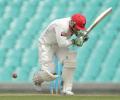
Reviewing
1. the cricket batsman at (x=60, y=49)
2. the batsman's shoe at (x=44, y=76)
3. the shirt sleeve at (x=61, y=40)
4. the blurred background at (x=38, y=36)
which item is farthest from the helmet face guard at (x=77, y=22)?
the blurred background at (x=38, y=36)

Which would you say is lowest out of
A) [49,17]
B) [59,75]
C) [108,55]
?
[59,75]

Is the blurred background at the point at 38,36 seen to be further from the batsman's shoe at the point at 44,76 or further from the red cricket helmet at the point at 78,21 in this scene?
the red cricket helmet at the point at 78,21

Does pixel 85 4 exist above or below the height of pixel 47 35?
above

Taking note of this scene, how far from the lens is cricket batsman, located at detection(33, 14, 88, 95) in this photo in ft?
28.3

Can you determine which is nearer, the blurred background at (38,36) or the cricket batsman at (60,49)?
the cricket batsman at (60,49)

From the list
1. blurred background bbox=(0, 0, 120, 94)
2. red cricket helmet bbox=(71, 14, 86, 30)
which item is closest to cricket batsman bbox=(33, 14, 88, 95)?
red cricket helmet bbox=(71, 14, 86, 30)

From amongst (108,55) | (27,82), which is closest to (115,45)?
(108,55)

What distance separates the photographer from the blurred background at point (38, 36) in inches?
479

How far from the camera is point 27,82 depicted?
11.7 metres

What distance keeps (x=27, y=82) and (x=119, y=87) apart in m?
1.72

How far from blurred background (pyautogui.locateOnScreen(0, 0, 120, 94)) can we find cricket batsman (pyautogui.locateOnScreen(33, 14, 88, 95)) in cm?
277

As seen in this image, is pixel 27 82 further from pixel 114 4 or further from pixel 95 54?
pixel 114 4

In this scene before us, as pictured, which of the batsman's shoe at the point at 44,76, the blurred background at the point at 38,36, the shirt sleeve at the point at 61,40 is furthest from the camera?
the blurred background at the point at 38,36

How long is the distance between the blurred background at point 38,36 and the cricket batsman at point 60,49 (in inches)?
109
